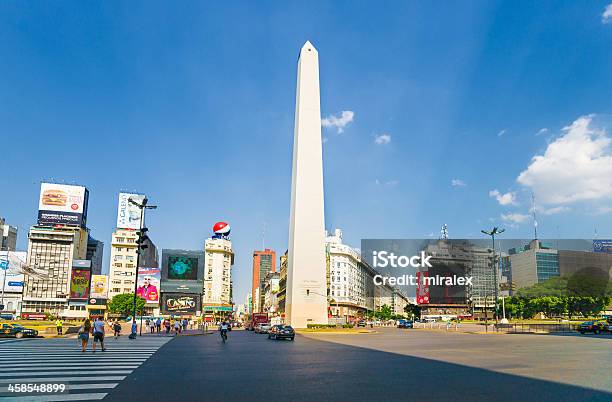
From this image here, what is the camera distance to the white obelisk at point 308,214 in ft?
174

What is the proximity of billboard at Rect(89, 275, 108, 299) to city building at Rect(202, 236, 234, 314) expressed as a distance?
3641 cm

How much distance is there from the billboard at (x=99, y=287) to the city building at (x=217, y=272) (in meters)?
36.4

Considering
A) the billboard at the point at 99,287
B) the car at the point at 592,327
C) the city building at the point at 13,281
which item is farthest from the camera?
the billboard at the point at 99,287

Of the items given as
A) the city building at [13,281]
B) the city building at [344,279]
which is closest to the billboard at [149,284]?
the city building at [13,281]

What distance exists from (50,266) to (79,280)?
39.2 ft

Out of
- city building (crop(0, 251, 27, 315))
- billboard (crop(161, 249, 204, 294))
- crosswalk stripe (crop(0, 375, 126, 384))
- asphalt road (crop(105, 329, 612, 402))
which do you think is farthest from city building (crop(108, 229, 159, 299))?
crosswalk stripe (crop(0, 375, 126, 384))

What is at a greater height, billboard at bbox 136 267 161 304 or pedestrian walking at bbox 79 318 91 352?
billboard at bbox 136 267 161 304

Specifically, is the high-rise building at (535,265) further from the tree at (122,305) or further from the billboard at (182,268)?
the tree at (122,305)

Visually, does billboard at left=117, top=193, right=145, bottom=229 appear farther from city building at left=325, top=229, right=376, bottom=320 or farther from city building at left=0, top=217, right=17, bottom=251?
city building at left=325, top=229, right=376, bottom=320

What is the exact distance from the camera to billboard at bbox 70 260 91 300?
114812mm

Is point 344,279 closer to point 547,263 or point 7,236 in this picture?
point 547,263

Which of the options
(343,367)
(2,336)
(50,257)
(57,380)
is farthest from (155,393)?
(50,257)

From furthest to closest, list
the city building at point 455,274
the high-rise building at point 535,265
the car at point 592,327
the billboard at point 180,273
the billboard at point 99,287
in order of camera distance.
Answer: the city building at point 455,274 → the high-rise building at point 535,265 → the billboard at point 180,273 → the billboard at point 99,287 → the car at point 592,327

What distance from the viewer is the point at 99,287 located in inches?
4599
